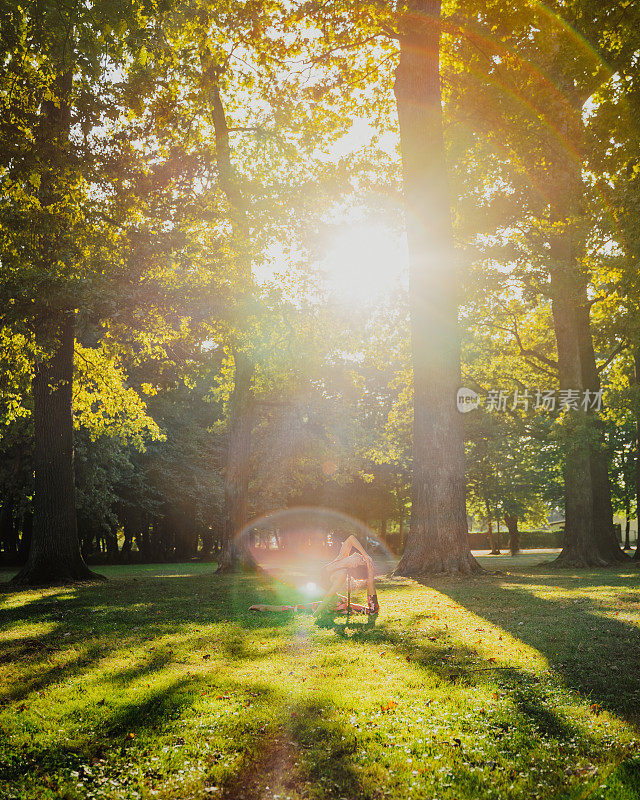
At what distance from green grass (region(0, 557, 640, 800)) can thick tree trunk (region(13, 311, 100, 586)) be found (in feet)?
29.9

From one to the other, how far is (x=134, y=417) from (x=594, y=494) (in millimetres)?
18106

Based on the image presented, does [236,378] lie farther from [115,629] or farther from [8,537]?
[8,537]

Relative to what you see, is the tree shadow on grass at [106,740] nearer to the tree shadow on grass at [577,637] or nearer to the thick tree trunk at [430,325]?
the tree shadow on grass at [577,637]

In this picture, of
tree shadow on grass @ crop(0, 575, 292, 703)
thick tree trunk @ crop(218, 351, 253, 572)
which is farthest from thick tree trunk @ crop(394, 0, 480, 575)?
thick tree trunk @ crop(218, 351, 253, 572)

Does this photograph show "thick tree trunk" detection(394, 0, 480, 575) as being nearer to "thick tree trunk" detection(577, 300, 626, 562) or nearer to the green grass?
the green grass

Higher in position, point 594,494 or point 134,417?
point 134,417

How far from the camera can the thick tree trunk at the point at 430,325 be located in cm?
1468

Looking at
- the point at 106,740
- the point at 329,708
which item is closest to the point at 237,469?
the point at 329,708

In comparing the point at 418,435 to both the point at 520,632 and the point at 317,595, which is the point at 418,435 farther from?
the point at 520,632

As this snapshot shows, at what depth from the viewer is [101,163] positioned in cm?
1457

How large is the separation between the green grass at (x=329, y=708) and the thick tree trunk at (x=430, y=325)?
5433mm

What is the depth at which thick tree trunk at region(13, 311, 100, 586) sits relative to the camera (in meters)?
17.5

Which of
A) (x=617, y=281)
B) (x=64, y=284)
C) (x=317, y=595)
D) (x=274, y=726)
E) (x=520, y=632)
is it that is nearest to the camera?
(x=274, y=726)

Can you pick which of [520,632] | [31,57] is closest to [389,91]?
[31,57]
